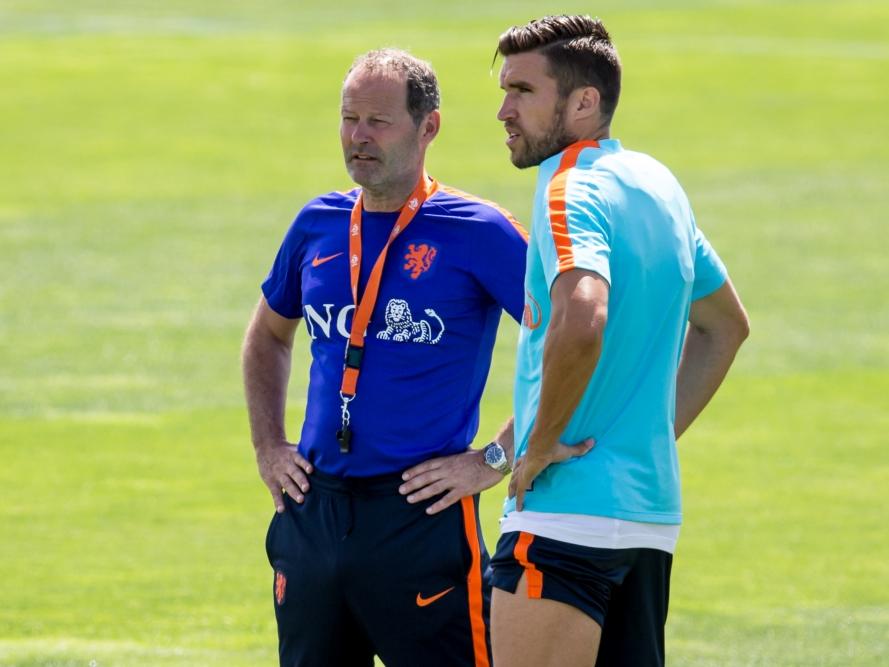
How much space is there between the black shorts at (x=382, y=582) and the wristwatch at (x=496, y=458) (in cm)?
12

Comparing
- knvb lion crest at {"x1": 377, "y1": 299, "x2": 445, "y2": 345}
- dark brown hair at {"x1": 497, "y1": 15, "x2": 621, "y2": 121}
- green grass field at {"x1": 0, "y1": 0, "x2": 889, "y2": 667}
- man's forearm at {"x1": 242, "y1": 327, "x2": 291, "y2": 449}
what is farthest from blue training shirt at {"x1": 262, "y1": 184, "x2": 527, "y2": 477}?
green grass field at {"x1": 0, "y1": 0, "x2": 889, "y2": 667}

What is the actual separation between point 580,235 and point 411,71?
1219 millimetres

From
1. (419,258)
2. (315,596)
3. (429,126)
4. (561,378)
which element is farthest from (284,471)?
(561,378)

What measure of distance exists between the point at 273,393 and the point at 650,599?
1605mm

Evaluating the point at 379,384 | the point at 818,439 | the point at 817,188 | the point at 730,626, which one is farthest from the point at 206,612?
the point at 817,188

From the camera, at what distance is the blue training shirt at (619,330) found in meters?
4.02

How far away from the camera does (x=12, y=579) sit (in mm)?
8891

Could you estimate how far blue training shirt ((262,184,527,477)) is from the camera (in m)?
4.85

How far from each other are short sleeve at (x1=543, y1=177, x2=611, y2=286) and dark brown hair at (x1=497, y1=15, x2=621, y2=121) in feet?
1.10

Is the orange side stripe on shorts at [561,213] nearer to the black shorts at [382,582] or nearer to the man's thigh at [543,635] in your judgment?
the man's thigh at [543,635]

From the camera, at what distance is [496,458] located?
4.92 meters

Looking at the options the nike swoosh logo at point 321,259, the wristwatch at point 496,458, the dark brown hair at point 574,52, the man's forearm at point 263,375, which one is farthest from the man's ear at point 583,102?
the man's forearm at point 263,375

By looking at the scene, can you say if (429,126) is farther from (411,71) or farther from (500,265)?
(500,265)

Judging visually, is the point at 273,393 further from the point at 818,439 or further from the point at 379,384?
the point at 818,439
